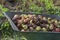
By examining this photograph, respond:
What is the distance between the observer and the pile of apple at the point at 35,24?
64.6 inches

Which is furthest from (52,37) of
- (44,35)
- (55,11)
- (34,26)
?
(55,11)

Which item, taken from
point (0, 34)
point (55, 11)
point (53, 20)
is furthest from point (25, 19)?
point (55, 11)

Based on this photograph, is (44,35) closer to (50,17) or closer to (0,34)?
(50,17)

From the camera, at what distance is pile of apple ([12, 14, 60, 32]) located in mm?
1641

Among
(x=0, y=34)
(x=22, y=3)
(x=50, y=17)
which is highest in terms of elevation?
(x=50, y=17)

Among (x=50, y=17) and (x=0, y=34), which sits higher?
(x=50, y=17)

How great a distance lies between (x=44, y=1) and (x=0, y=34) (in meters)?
1.18

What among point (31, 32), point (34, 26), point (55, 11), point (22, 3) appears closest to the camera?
point (31, 32)

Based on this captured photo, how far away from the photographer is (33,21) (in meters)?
1.81

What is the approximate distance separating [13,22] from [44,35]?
1.29ft

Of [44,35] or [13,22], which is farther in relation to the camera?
[13,22]

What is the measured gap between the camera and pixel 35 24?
5.72 feet

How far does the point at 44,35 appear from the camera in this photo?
150 cm

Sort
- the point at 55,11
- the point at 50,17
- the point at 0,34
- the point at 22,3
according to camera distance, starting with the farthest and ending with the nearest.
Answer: the point at 22,3, the point at 55,11, the point at 0,34, the point at 50,17
